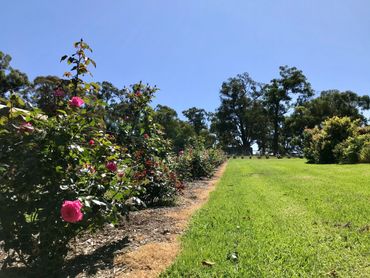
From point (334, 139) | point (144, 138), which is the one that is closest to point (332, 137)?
point (334, 139)

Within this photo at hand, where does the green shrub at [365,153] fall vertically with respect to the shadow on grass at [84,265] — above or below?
above

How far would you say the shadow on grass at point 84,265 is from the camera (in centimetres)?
379

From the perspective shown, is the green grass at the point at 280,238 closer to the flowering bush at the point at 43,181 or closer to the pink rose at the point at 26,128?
the flowering bush at the point at 43,181

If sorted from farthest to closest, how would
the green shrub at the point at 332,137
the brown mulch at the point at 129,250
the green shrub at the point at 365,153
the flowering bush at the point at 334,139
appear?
the green shrub at the point at 332,137 → the flowering bush at the point at 334,139 → the green shrub at the point at 365,153 → the brown mulch at the point at 129,250

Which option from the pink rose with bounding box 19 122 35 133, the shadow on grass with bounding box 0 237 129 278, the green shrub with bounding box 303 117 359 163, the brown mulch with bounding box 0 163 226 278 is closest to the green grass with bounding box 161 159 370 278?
the brown mulch with bounding box 0 163 226 278

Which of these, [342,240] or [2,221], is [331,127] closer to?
[342,240]

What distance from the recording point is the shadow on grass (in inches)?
149

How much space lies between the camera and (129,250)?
459cm

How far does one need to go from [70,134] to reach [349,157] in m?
18.2

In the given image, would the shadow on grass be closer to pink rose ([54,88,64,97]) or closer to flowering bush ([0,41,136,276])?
flowering bush ([0,41,136,276])

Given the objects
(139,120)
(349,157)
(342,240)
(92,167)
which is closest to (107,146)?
(92,167)

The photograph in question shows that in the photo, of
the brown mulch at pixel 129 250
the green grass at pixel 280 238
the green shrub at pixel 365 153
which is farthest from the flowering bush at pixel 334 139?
the brown mulch at pixel 129 250

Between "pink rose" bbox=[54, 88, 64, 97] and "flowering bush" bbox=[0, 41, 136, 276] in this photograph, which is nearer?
"flowering bush" bbox=[0, 41, 136, 276]

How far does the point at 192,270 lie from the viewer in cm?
385
